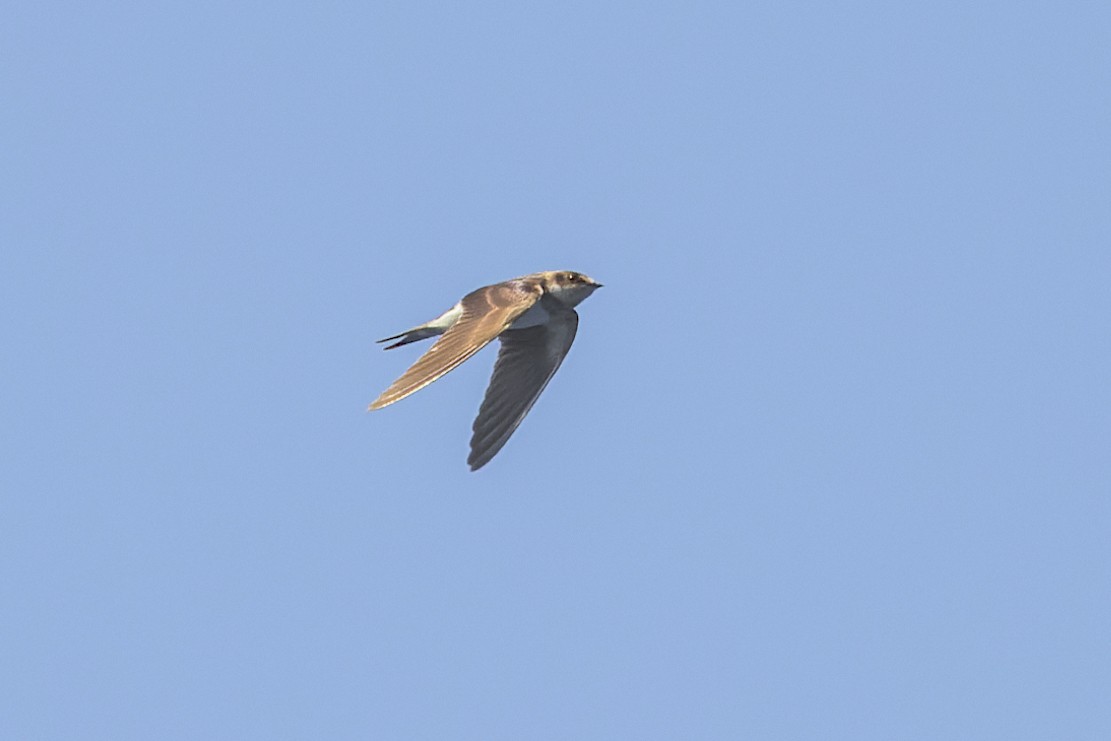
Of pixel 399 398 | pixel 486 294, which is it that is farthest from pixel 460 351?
pixel 486 294

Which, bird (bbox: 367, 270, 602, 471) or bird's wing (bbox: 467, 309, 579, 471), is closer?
bird (bbox: 367, 270, 602, 471)

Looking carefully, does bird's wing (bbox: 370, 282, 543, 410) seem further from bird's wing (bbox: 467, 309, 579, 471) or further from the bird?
bird's wing (bbox: 467, 309, 579, 471)

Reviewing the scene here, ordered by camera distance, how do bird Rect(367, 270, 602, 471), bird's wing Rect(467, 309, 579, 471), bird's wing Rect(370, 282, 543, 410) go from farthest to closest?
bird's wing Rect(467, 309, 579, 471), bird Rect(367, 270, 602, 471), bird's wing Rect(370, 282, 543, 410)

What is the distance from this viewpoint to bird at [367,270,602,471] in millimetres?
19469

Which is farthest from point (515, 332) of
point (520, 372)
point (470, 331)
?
point (470, 331)

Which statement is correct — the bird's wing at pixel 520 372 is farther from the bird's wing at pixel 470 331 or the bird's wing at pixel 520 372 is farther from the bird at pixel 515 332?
the bird's wing at pixel 470 331

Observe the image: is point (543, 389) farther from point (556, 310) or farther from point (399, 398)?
point (399, 398)

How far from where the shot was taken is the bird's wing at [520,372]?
812 inches

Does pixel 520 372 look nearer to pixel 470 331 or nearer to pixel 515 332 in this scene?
pixel 515 332

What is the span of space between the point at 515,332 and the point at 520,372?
1.54ft

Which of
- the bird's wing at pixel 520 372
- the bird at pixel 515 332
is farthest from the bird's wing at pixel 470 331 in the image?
the bird's wing at pixel 520 372

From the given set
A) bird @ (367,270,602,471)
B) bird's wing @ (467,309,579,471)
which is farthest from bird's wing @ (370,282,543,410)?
bird's wing @ (467,309,579,471)

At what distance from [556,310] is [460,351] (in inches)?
137

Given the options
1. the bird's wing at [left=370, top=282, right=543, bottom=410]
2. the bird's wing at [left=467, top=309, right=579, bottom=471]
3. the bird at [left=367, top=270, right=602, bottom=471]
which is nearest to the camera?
the bird's wing at [left=370, top=282, right=543, bottom=410]
